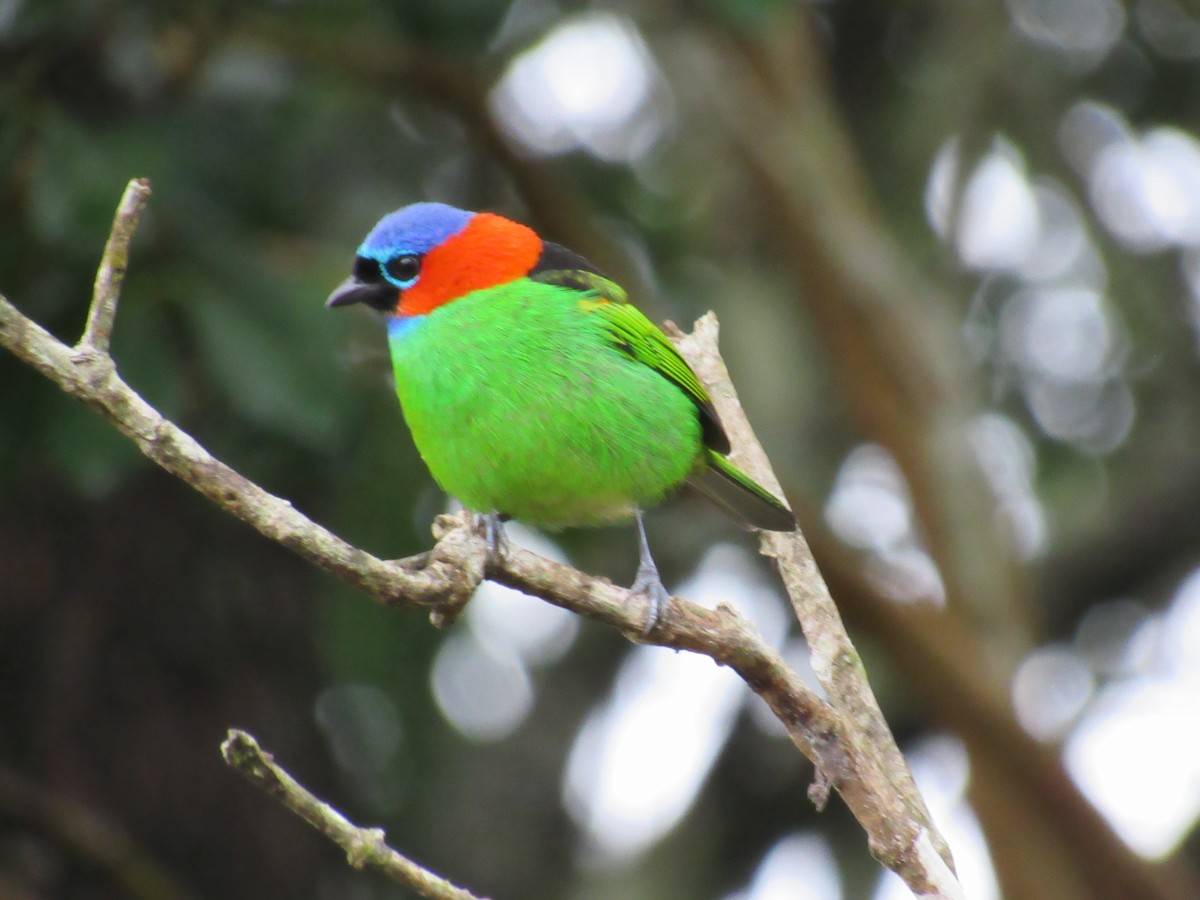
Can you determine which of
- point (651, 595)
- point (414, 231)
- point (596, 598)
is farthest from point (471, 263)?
point (596, 598)

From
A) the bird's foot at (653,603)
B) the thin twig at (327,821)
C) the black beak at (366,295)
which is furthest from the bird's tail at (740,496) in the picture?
the thin twig at (327,821)

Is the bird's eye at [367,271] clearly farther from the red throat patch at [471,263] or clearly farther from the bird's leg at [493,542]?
the bird's leg at [493,542]

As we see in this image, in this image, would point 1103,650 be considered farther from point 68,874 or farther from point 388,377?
point 68,874

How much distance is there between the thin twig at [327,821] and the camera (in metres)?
1.99

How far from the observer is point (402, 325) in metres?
3.89

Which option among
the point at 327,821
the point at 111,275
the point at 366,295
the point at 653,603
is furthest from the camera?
the point at 366,295

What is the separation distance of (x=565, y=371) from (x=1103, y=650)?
4330 millimetres

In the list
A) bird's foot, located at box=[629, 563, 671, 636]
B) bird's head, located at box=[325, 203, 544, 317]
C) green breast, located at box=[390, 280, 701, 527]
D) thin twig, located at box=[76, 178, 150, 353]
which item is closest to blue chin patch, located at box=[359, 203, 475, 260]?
bird's head, located at box=[325, 203, 544, 317]

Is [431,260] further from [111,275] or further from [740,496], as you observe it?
[111,275]

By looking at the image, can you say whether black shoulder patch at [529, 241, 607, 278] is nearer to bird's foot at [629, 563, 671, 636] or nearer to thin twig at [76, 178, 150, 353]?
bird's foot at [629, 563, 671, 636]

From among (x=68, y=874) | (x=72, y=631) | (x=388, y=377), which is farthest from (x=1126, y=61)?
(x=68, y=874)

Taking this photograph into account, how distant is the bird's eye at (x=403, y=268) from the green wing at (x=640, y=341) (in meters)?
0.32

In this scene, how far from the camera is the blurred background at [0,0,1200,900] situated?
183 inches

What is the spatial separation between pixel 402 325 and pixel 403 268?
239mm
